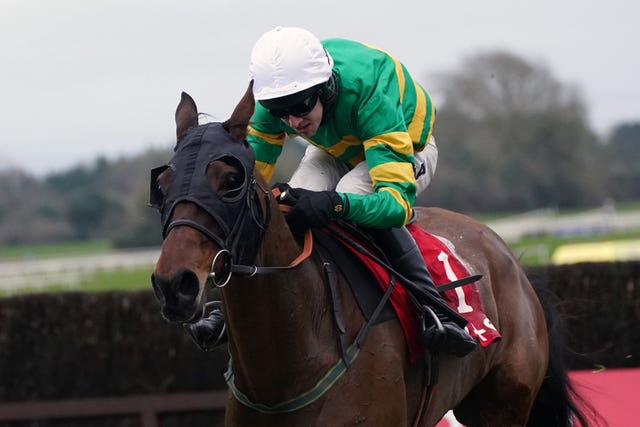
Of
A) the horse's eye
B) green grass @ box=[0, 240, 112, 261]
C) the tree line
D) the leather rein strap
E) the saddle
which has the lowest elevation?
green grass @ box=[0, 240, 112, 261]

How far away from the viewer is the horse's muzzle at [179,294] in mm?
2711

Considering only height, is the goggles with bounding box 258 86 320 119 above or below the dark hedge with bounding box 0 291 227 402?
above

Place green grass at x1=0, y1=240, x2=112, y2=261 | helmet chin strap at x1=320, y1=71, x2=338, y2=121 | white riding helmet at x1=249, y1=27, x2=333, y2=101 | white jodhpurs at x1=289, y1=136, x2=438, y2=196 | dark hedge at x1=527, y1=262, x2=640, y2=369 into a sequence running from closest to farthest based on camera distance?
white riding helmet at x1=249, y1=27, x2=333, y2=101 < helmet chin strap at x1=320, y1=71, x2=338, y2=121 < white jodhpurs at x1=289, y1=136, x2=438, y2=196 < dark hedge at x1=527, y1=262, x2=640, y2=369 < green grass at x1=0, y1=240, x2=112, y2=261

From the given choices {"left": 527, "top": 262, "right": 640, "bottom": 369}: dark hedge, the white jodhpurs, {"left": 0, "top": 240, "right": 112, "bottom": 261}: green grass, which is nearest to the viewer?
the white jodhpurs

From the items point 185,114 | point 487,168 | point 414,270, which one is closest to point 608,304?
point 414,270

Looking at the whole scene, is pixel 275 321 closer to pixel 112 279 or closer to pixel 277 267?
pixel 277 267

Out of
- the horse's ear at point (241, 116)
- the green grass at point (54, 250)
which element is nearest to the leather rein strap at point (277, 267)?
the horse's ear at point (241, 116)

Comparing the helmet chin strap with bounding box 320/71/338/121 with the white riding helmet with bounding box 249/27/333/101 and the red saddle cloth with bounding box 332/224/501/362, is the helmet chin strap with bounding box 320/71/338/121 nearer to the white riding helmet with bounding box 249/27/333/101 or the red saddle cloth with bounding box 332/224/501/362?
the white riding helmet with bounding box 249/27/333/101

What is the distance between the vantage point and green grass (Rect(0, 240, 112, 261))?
139ft

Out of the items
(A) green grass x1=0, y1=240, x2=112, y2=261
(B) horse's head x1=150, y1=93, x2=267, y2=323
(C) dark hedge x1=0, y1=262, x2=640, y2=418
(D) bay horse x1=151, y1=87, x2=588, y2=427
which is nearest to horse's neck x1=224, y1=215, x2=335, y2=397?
(D) bay horse x1=151, y1=87, x2=588, y2=427

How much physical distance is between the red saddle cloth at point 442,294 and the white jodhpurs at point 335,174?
0.81 feet

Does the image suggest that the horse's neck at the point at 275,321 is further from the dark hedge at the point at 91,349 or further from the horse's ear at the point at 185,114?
the dark hedge at the point at 91,349

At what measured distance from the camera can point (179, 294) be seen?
8.91 feet

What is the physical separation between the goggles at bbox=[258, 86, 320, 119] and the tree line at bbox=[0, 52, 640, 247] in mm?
31715
